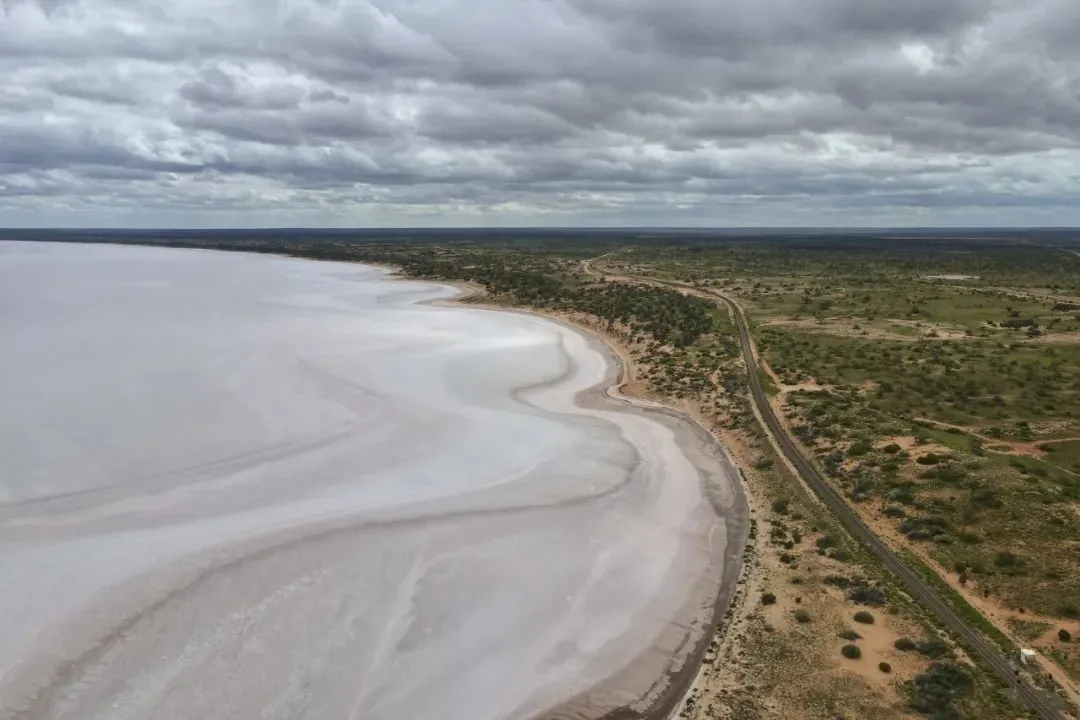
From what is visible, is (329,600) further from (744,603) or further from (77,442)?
(77,442)

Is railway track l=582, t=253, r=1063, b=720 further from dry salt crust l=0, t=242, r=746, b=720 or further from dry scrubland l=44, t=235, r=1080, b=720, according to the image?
dry salt crust l=0, t=242, r=746, b=720

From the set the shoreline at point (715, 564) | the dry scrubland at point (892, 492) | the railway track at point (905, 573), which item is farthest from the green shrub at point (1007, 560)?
the shoreline at point (715, 564)

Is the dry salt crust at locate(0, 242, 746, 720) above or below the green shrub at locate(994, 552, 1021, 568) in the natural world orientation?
below

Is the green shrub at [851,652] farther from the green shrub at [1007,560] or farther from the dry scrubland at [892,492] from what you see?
the green shrub at [1007,560]

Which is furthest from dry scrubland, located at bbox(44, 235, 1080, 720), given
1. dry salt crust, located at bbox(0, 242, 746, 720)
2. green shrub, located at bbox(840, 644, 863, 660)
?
dry salt crust, located at bbox(0, 242, 746, 720)

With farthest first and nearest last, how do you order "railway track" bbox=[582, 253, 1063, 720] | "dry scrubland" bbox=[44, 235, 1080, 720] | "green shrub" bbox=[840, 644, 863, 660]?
"green shrub" bbox=[840, 644, 863, 660], "dry scrubland" bbox=[44, 235, 1080, 720], "railway track" bbox=[582, 253, 1063, 720]

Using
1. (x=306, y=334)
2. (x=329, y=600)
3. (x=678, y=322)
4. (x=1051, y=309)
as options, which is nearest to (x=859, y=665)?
(x=329, y=600)
